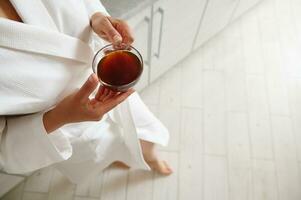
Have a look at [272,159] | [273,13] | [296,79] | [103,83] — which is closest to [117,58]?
[103,83]

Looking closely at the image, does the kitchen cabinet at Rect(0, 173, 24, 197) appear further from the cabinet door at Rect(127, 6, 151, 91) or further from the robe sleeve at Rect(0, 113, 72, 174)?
the cabinet door at Rect(127, 6, 151, 91)

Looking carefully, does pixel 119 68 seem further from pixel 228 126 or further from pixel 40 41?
pixel 228 126

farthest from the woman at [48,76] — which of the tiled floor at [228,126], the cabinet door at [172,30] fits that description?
the tiled floor at [228,126]

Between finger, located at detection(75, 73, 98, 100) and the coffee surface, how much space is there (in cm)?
2

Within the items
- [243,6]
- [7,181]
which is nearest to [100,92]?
[7,181]

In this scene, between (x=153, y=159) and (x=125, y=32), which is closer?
(x=125, y=32)

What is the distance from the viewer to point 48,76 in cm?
65

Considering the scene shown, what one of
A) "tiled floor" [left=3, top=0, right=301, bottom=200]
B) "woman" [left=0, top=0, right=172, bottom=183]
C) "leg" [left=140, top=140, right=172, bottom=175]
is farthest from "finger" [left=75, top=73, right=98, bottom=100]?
"tiled floor" [left=3, top=0, right=301, bottom=200]

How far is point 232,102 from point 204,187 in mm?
458

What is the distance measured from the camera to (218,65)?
1609 mm

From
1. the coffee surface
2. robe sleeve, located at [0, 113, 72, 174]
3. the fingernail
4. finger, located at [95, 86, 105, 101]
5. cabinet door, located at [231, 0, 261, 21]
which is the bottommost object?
cabinet door, located at [231, 0, 261, 21]

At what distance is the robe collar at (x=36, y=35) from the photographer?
57 cm

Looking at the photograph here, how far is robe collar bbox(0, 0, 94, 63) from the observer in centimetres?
57

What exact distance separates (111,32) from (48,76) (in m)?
0.18
